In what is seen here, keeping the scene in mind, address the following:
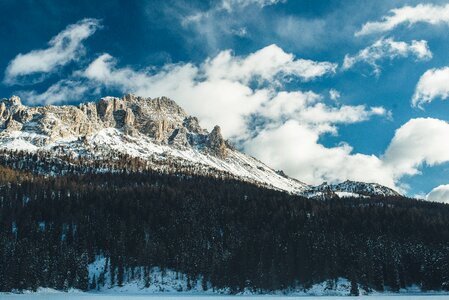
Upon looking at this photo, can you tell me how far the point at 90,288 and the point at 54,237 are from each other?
29.5 metres

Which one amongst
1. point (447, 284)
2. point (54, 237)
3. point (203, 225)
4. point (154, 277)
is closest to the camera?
point (447, 284)

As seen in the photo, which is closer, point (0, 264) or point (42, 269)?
point (0, 264)

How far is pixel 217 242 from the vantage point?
16262 centimetres

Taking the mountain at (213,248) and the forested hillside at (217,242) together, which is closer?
the mountain at (213,248)

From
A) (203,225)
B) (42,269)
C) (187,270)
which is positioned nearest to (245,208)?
(203,225)

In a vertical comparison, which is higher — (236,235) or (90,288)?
(236,235)

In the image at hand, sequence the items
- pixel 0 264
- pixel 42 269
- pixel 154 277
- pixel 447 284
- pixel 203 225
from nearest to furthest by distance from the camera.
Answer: pixel 0 264 → pixel 42 269 → pixel 447 284 → pixel 154 277 → pixel 203 225

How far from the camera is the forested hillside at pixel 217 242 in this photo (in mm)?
134500

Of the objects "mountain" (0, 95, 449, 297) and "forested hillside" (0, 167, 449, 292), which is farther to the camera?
"forested hillside" (0, 167, 449, 292)

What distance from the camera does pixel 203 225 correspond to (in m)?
174

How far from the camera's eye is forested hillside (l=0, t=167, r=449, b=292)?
441 feet

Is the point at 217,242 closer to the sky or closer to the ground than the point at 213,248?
closer to the sky

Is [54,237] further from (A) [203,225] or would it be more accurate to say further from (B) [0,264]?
(A) [203,225]

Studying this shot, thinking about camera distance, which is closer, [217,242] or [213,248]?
[213,248]
